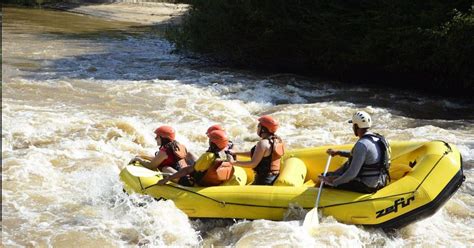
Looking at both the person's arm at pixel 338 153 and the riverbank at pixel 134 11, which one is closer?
the person's arm at pixel 338 153

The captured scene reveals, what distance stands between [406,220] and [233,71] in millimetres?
9760

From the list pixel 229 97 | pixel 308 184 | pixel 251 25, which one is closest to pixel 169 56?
pixel 251 25

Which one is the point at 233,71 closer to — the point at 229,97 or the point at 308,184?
the point at 229,97

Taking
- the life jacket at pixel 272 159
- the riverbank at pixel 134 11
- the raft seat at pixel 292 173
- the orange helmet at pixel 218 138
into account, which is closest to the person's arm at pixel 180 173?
the orange helmet at pixel 218 138

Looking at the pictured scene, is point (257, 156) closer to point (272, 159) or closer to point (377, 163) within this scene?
point (272, 159)

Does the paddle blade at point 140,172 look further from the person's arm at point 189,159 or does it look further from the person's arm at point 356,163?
the person's arm at point 356,163

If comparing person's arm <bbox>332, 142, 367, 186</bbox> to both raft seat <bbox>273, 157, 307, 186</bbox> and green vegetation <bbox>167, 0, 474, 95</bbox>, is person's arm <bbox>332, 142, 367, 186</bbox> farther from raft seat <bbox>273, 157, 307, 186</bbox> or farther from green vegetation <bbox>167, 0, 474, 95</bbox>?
green vegetation <bbox>167, 0, 474, 95</bbox>

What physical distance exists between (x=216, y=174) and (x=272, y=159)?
623 millimetres

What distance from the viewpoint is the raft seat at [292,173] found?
5969 millimetres

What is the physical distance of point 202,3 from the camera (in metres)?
15.0

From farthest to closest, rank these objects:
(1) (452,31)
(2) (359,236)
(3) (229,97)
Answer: (3) (229,97), (1) (452,31), (2) (359,236)

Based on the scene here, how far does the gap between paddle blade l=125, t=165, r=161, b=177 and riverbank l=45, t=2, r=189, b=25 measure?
21069 millimetres

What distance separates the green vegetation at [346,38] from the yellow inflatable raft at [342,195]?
18.9ft

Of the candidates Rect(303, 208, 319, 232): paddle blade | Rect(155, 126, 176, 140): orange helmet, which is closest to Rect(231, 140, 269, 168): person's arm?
Rect(155, 126, 176, 140): orange helmet
